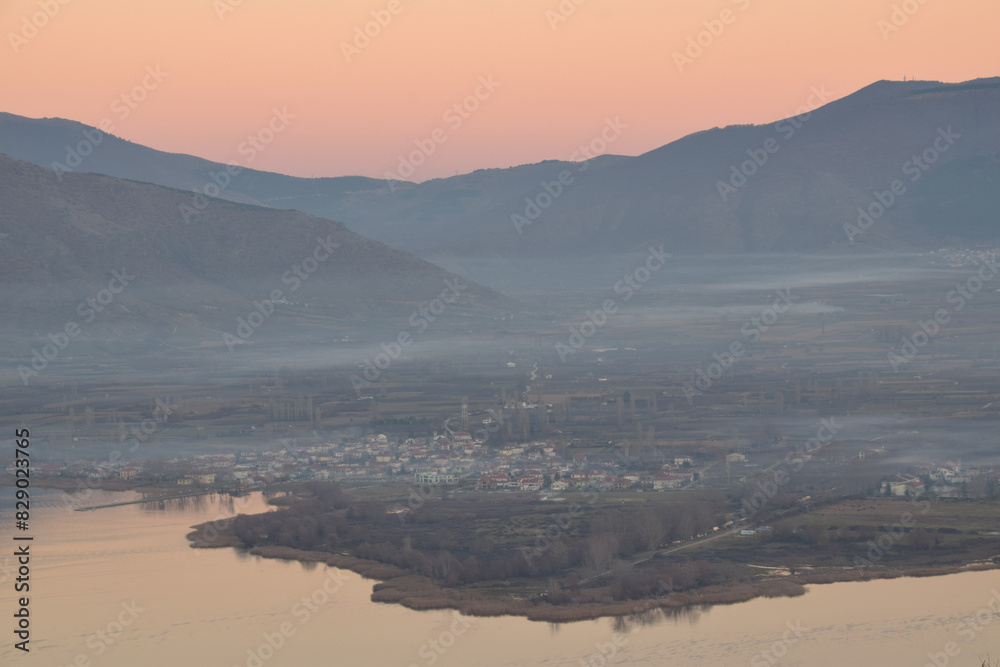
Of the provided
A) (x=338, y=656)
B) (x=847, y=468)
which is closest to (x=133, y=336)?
(x=847, y=468)

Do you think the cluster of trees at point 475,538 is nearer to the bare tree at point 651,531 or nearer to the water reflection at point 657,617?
the bare tree at point 651,531

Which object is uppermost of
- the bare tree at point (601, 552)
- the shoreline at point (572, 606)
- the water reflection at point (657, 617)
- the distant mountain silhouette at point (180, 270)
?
the distant mountain silhouette at point (180, 270)

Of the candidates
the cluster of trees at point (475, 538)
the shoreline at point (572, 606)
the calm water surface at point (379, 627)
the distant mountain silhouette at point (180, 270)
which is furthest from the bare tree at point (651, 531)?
the distant mountain silhouette at point (180, 270)

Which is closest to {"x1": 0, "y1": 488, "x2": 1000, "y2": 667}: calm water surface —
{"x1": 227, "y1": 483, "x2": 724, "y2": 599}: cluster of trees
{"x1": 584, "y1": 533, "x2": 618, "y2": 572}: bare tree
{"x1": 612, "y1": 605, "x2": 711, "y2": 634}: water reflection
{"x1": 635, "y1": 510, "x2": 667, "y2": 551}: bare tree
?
{"x1": 612, "y1": 605, "x2": 711, "y2": 634}: water reflection

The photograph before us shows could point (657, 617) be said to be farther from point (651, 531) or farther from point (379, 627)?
point (379, 627)

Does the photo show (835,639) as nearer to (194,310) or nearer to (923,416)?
(923,416)
